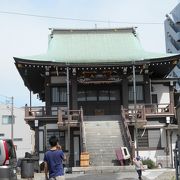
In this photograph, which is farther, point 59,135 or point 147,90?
point 147,90

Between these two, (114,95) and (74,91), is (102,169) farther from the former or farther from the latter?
(114,95)

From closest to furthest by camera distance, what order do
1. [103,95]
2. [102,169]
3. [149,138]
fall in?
[102,169]
[149,138]
[103,95]

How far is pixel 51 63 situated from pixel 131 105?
276 inches

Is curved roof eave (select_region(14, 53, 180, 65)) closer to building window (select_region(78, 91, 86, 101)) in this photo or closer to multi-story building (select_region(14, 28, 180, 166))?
multi-story building (select_region(14, 28, 180, 166))

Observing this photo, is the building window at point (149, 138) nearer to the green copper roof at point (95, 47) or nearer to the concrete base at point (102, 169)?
the green copper roof at point (95, 47)

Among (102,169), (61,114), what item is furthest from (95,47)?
(102,169)

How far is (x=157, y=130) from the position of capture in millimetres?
33312

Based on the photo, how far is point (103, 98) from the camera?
117 feet

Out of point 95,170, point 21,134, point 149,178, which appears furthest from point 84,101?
point 21,134

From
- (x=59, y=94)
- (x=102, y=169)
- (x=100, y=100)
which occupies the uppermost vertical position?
(x=59, y=94)

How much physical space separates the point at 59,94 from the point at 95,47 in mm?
5136

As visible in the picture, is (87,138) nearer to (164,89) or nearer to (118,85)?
(118,85)

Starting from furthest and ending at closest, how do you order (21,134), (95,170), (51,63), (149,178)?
(21,134)
(51,63)
(95,170)
(149,178)

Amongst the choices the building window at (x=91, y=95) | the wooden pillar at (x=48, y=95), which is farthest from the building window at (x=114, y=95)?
the wooden pillar at (x=48, y=95)
